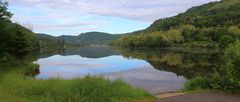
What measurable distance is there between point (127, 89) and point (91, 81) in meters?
1.88

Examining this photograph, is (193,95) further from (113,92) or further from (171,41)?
(171,41)

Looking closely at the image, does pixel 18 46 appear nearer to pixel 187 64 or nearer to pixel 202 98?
pixel 187 64

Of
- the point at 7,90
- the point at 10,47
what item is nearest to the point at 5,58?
the point at 10,47

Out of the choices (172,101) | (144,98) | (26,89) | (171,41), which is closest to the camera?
(172,101)

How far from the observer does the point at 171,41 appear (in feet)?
586

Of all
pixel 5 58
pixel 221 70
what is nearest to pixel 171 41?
pixel 5 58

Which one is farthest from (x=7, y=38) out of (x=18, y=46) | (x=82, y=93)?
(x=82, y=93)

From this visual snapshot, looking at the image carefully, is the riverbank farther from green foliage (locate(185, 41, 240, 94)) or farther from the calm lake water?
the calm lake water

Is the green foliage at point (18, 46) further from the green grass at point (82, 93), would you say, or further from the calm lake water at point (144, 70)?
the green grass at point (82, 93)

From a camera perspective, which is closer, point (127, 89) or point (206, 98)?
point (206, 98)

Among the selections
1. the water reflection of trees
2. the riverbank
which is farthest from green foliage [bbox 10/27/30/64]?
the riverbank

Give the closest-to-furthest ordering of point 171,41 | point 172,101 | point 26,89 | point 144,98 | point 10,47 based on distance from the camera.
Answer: point 172,101
point 144,98
point 26,89
point 10,47
point 171,41

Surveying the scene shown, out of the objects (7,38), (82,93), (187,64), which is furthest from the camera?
(187,64)

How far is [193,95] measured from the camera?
18.9 meters
